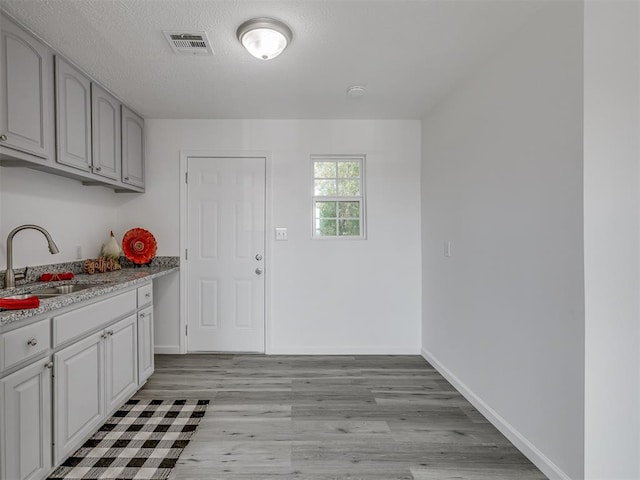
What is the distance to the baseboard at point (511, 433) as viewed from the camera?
5.27 ft

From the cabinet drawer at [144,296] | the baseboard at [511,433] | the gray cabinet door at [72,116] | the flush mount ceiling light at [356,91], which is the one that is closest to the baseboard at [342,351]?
the baseboard at [511,433]

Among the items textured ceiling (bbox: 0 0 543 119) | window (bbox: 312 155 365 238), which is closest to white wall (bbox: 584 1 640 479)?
textured ceiling (bbox: 0 0 543 119)

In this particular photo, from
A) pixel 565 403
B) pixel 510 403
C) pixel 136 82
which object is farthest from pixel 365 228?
pixel 136 82

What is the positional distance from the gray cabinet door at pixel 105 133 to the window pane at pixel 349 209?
2.06 meters

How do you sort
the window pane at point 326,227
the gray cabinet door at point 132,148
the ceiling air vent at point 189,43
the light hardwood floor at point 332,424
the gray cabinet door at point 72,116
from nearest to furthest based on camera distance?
the light hardwood floor at point 332,424
the ceiling air vent at point 189,43
the gray cabinet door at point 72,116
the gray cabinet door at point 132,148
the window pane at point 326,227

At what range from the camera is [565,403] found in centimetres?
153

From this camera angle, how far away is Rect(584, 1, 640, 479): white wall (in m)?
1.41

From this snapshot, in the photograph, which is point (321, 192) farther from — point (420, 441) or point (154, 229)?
point (420, 441)

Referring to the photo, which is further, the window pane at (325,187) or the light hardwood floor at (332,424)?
the window pane at (325,187)

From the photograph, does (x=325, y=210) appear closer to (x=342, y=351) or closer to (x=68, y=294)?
(x=342, y=351)

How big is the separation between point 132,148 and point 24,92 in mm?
1226

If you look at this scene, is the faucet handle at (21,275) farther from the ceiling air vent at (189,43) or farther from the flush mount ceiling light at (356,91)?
the flush mount ceiling light at (356,91)

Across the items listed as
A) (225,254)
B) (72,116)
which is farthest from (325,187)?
(72,116)

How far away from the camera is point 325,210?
338 centimetres
